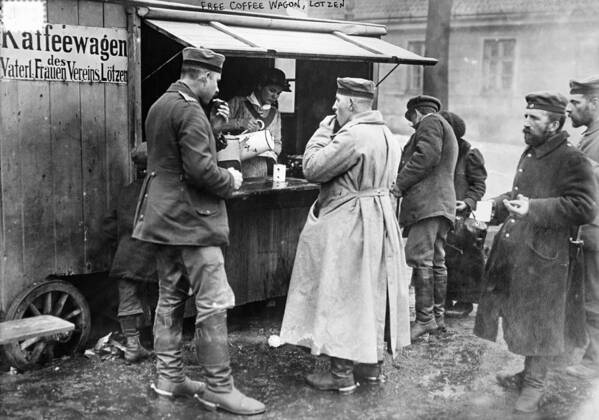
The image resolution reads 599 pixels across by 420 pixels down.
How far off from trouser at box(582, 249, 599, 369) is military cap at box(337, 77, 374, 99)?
2.08m

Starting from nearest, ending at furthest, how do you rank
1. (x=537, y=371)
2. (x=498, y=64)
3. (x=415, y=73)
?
1. (x=537, y=371)
2. (x=498, y=64)
3. (x=415, y=73)

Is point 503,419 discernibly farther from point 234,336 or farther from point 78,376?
point 78,376

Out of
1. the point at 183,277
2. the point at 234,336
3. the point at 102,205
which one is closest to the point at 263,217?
the point at 234,336

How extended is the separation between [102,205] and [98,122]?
625mm

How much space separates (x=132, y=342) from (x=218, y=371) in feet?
3.56

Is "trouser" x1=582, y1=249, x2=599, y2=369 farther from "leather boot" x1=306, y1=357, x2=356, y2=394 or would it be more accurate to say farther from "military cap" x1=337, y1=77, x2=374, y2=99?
"military cap" x1=337, y1=77, x2=374, y2=99

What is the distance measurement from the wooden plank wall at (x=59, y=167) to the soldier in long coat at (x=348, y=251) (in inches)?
62.8

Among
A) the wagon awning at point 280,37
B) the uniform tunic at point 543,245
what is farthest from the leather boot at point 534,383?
the wagon awning at point 280,37

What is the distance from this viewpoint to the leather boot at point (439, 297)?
21.4 feet

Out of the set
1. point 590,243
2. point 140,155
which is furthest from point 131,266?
point 590,243

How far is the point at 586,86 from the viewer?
5543 millimetres

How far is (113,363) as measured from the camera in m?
5.34

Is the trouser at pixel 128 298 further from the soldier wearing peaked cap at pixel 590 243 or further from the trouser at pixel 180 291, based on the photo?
the soldier wearing peaked cap at pixel 590 243

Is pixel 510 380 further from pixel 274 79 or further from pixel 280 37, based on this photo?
pixel 274 79
